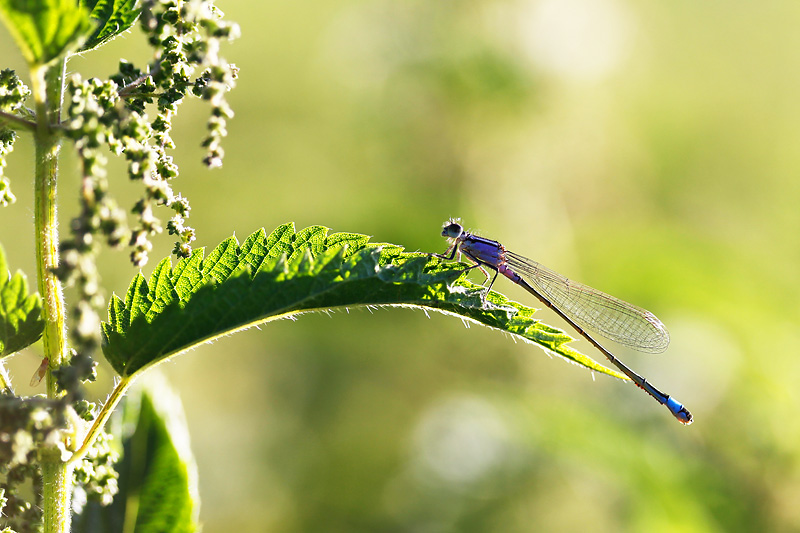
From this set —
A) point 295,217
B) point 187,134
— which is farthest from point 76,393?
point 187,134

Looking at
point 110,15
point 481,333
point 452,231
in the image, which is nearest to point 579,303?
point 452,231

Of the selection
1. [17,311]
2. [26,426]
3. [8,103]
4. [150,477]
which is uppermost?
[8,103]

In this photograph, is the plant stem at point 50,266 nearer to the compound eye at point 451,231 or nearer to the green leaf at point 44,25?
the green leaf at point 44,25

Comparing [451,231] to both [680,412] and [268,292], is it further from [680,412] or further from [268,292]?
[268,292]

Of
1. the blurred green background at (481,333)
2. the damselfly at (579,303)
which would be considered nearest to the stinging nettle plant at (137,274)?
the damselfly at (579,303)

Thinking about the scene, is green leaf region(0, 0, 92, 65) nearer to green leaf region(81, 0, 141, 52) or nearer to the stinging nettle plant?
the stinging nettle plant

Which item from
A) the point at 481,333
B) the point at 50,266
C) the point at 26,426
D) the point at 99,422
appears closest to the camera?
the point at 26,426

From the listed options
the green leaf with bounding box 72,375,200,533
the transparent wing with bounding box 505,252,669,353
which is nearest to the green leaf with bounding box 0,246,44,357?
the green leaf with bounding box 72,375,200,533
